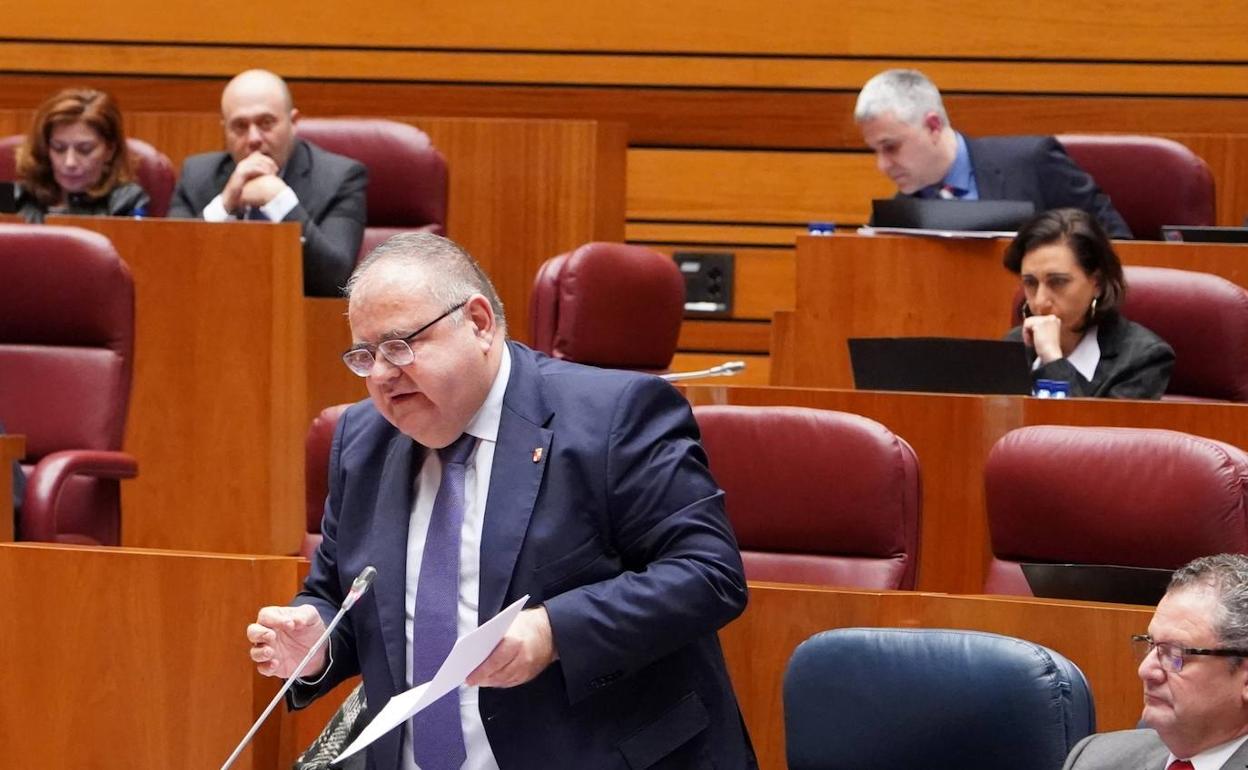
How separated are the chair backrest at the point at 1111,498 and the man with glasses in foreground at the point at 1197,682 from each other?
562mm

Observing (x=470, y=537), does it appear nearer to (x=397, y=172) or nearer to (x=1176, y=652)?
(x=1176, y=652)

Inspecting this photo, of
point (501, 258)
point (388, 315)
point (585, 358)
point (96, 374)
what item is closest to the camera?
point (388, 315)

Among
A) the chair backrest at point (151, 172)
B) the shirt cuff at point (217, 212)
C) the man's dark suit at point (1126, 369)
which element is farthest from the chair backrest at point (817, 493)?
the chair backrest at point (151, 172)

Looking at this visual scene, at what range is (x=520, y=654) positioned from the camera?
1.71 m

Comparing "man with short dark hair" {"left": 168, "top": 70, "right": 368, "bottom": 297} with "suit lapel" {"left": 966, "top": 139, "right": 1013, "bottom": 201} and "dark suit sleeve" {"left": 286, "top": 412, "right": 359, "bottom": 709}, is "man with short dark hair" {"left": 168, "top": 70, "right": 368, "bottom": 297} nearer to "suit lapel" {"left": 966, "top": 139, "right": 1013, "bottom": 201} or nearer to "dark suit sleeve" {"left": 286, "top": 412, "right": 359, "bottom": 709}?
"suit lapel" {"left": 966, "top": 139, "right": 1013, "bottom": 201}

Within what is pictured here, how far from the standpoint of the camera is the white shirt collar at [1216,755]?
1.84 meters

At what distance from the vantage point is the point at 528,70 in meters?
5.28

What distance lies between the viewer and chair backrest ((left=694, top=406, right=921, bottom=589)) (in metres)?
2.60

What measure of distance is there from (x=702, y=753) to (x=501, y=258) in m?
2.92

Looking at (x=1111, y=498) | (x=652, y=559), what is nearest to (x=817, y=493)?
(x=1111, y=498)

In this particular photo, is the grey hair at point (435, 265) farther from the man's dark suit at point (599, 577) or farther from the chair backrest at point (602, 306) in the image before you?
the chair backrest at point (602, 306)

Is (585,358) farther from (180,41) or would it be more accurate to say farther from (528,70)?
(180,41)

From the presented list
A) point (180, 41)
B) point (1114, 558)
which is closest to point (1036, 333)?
point (1114, 558)

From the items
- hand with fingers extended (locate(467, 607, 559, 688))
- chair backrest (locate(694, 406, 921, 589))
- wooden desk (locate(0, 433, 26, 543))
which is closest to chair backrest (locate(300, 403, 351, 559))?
wooden desk (locate(0, 433, 26, 543))
